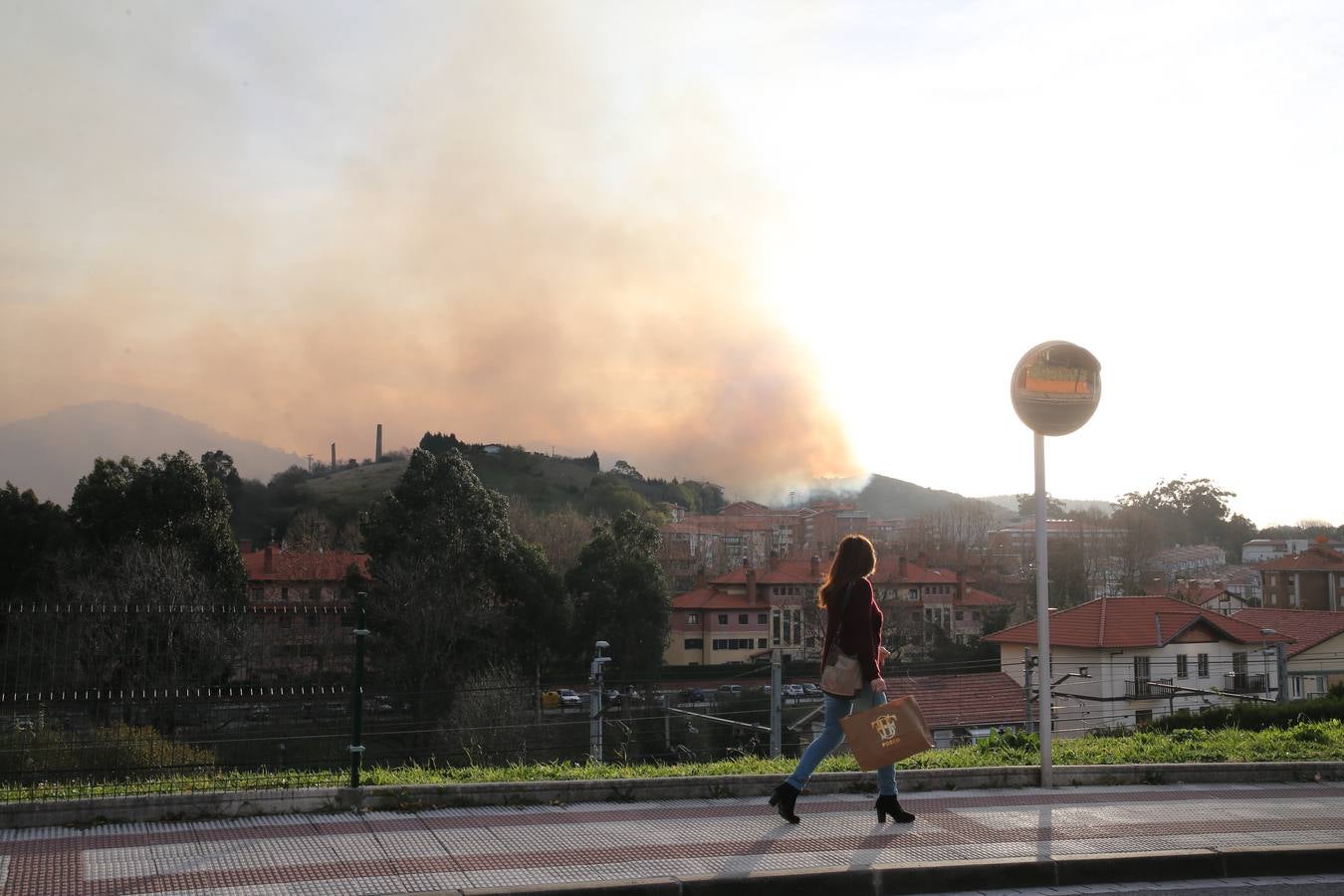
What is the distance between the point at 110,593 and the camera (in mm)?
33594

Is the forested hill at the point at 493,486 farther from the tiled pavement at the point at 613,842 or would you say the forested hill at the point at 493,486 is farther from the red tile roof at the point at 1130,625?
the tiled pavement at the point at 613,842

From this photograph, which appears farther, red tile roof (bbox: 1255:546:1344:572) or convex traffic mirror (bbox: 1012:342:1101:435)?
red tile roof (bbox: 1255:546:1344:572)

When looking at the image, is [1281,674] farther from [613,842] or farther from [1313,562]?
[1313,562]

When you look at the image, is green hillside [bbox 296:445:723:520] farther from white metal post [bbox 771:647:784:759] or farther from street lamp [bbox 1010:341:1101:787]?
street lamp [bbox 1010:341:1101:787]

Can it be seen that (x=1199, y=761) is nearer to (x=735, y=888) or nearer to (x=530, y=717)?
(x=735, y=888)

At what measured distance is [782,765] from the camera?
9.72m

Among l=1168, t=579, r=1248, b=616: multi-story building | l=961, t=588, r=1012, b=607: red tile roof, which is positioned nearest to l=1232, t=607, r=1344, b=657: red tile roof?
l=1168, t=579, r=1248, b=616: multi-story building

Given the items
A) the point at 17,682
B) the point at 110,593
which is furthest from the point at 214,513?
the point at 17,682

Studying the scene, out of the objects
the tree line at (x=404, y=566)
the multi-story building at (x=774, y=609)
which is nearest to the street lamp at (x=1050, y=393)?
the tree line at (x=404, y=566)

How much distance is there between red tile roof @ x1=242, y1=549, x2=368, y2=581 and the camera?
53.7 meters

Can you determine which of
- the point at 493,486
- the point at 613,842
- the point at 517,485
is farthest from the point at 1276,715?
the point at 517,485

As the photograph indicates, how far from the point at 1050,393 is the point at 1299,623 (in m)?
38.9

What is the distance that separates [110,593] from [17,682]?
27183 millimetres

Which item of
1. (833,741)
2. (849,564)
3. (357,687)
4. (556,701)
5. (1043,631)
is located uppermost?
(849,564)
